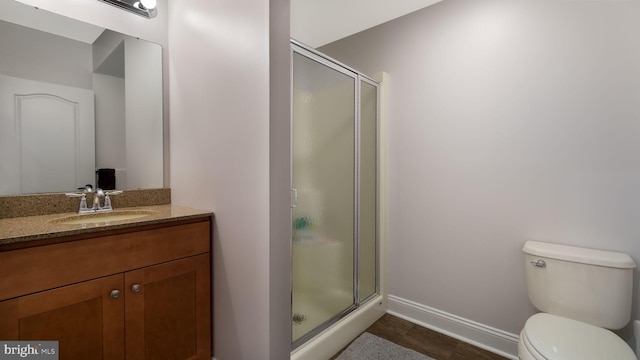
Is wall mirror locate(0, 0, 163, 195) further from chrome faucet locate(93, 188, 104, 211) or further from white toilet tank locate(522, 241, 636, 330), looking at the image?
white toilet tank locate(522, 241, 636, 330)

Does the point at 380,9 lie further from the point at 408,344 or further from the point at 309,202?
the point at 408,344

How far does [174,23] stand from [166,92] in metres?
0.44

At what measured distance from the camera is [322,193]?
1.78 metres

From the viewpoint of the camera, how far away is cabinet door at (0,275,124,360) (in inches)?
38.0

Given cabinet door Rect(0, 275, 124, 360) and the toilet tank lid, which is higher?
the toilet tank lid

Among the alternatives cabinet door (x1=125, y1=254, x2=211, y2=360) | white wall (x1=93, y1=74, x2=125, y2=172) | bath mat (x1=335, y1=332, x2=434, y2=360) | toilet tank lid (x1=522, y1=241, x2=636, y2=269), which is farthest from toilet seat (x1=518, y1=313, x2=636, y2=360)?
white wall (x1=93, y1=74, x2=125, y2=172)

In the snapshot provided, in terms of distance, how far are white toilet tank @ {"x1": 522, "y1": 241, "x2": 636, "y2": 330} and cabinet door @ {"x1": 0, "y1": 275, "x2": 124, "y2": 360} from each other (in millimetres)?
2029

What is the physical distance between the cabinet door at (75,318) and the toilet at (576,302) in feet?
5.70

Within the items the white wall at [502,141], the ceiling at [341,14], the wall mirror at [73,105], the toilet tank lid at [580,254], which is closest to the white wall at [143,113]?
the wall mirror at [73,105]

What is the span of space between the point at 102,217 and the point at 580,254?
2.50 meters

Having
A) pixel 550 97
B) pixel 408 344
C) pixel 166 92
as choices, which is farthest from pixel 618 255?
pixel 166 92

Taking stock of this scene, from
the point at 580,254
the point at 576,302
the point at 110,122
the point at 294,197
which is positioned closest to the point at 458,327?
the point at 576,302

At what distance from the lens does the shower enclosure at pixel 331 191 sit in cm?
160

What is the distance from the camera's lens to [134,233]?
122cm
